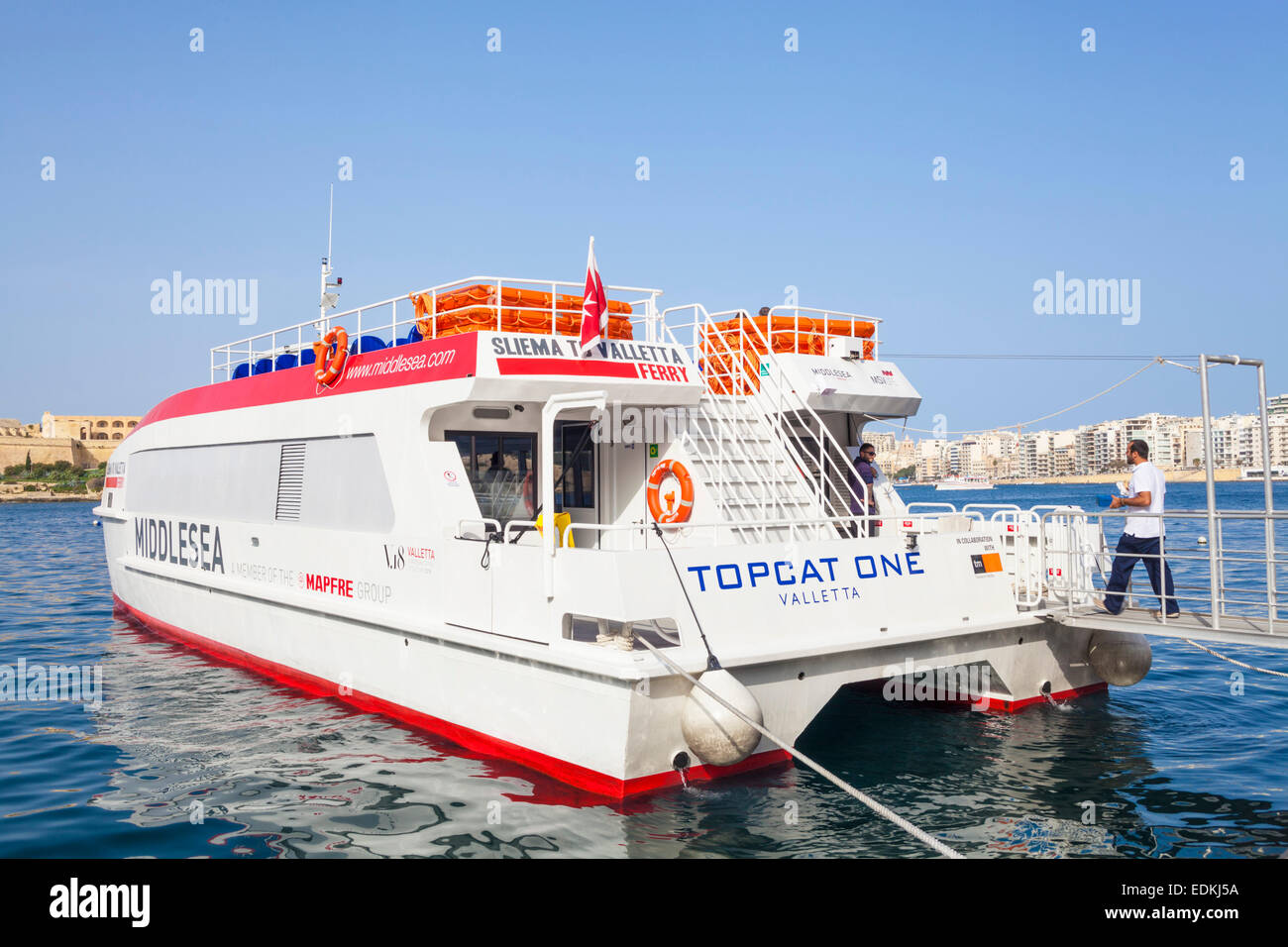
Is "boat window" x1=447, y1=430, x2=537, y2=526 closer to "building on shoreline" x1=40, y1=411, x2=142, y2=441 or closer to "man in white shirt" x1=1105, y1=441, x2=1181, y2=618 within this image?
"man in white shirt" x1=1105, y1=441, x2=1181, y2=618

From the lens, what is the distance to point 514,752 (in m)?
7.47

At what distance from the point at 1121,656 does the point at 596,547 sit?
17.0 ft

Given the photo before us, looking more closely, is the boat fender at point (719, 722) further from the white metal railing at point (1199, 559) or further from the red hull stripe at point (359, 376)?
the red hull stripe at point (359, 376)

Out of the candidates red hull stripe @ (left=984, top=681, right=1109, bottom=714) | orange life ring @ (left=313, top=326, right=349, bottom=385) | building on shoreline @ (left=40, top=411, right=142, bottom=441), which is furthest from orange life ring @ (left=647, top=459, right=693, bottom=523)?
building on shoreline @ (left=40, top=411, right=142, bottom=441)

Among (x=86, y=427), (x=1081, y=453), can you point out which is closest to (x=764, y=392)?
Result: (x=1081, y=453)

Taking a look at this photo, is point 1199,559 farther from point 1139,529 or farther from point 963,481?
point 963,481

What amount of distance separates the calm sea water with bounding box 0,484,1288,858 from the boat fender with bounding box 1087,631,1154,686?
42 cm

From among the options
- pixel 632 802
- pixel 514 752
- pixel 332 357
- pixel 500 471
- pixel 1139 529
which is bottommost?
pixel 632 802

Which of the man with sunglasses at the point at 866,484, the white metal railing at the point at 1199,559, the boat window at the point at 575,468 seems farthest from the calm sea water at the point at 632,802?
the boat window at the point at 575,468

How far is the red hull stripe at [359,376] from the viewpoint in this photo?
27.9 ft

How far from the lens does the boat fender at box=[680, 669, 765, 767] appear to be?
6.49 m

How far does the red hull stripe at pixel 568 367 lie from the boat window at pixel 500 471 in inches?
56.0

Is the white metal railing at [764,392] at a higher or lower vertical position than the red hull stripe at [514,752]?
higher
